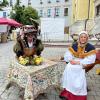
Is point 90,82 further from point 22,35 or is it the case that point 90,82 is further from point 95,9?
point 95,9

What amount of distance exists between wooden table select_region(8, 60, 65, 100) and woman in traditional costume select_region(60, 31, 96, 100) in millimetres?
260

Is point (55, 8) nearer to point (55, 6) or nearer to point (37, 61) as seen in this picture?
point (55, 6)

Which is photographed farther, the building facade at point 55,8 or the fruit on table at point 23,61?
the building facade at point 55,8

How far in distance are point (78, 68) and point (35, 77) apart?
0.82m

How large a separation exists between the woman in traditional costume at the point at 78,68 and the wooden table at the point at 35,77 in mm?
260

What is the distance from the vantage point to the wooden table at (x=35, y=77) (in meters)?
5.22

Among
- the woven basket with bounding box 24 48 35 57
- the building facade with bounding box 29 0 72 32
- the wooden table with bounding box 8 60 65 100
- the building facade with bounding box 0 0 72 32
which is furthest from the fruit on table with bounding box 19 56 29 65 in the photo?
the building facade with bounding box 29 0 72 32

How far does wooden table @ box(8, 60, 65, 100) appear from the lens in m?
5.22

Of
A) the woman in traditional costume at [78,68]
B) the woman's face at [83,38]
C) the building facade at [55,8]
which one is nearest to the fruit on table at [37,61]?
the woman in traditional costume at [78,68]

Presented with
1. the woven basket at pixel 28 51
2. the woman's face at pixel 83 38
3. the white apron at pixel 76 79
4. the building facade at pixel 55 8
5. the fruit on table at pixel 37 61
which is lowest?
the white apron at pixel 76 79

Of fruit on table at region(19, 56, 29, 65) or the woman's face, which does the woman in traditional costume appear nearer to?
the woman's face

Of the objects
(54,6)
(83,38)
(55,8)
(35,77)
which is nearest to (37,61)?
(35,77)

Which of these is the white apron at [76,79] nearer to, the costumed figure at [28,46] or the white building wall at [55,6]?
the costumed figure at [28,46]

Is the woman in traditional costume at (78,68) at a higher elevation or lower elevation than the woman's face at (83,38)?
lower
